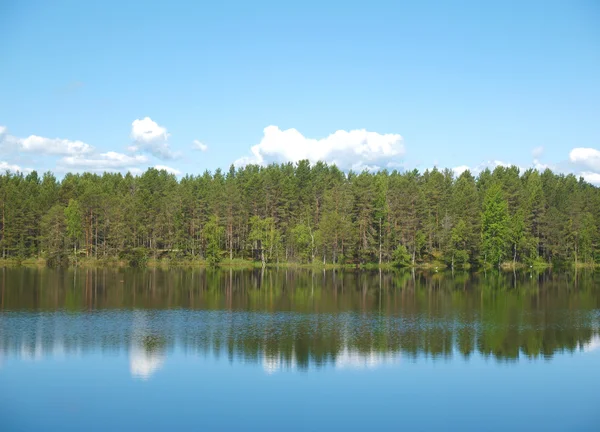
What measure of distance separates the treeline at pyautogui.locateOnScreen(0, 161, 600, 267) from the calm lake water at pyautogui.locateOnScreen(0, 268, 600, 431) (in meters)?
46.9

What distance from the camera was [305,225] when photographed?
112562mm

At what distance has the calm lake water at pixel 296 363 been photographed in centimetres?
2431

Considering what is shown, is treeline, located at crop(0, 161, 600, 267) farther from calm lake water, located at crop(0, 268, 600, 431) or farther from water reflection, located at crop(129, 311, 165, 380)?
water reflection, located at crop(129, 311, 165, 380)

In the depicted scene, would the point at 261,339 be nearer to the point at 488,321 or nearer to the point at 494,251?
the point at 488,321

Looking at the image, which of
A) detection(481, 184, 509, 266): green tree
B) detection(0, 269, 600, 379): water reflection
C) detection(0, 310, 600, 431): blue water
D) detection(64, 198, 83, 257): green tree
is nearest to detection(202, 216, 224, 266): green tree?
detection(64, 198, 83, 257): green tree

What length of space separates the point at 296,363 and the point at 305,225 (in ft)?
266

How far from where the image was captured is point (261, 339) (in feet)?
122

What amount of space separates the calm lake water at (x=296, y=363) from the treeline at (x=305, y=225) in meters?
46.9

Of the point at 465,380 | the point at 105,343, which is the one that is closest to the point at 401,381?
the point at 465,380

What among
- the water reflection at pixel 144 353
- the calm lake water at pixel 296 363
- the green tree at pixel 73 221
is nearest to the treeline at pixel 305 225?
the green tree at pixel 73 221

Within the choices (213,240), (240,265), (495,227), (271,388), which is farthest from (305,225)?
(271,388)

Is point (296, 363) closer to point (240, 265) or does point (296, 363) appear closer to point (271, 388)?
point (271, 388)

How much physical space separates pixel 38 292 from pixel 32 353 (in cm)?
3058

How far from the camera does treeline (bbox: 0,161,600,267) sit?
349 feet
